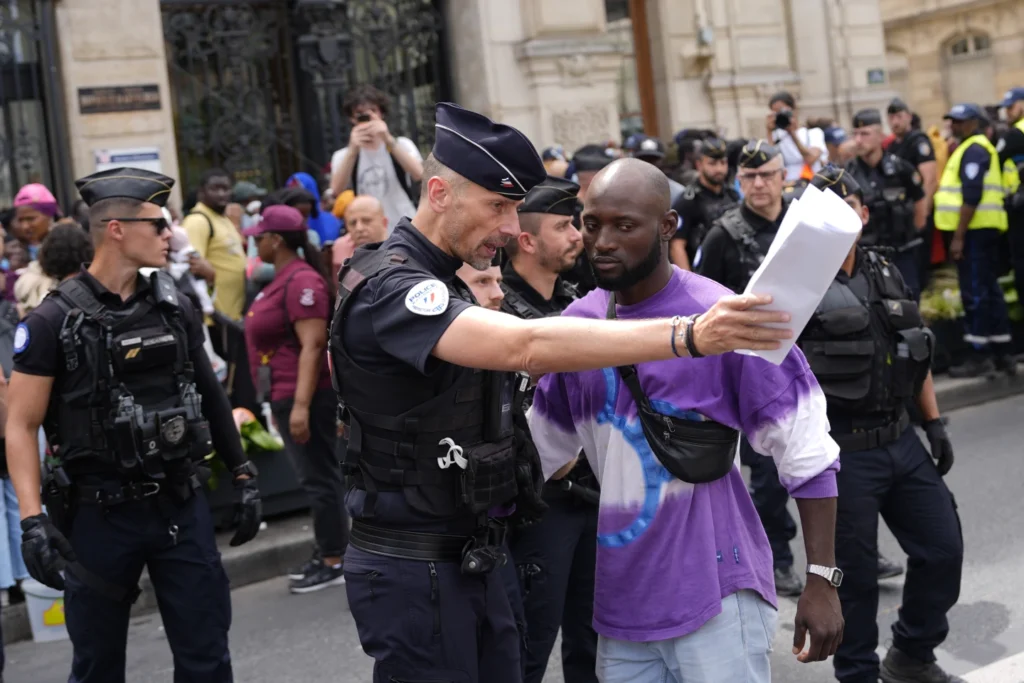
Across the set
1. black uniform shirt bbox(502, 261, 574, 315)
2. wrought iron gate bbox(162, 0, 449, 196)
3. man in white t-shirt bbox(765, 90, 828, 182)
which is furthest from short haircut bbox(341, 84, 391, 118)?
man in white t-shirt bbox(765, 90, 828, 182)

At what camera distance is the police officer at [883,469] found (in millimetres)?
4715

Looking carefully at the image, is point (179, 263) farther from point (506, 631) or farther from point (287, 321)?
point (506, 631)

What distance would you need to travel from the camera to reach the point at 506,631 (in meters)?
3.35

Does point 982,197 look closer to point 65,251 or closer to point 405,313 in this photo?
point 65,251

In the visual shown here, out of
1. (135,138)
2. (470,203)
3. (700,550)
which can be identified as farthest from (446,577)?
(135,138)

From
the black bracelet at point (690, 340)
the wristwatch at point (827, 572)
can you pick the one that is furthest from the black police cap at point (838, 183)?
the black bracelet at point (690, 340)

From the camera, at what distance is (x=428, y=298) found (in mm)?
2908

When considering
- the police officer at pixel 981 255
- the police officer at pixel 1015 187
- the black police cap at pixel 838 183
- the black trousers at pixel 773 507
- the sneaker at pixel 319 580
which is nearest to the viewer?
the black police cap at pixel 838 183

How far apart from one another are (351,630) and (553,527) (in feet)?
7.41

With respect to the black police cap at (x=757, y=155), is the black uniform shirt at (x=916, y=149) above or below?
above

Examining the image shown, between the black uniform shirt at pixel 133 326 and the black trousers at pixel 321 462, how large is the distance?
190 cm

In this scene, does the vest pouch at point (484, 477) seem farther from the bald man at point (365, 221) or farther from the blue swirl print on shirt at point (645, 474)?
the bald man at point (365, 221)

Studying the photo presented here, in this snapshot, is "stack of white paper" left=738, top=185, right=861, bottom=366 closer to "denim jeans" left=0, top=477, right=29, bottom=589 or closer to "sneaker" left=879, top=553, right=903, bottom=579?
"sneaker" left=879, top=553, right=903, bottom=579

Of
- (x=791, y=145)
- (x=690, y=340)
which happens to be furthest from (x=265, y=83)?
(x=690, y=340)
